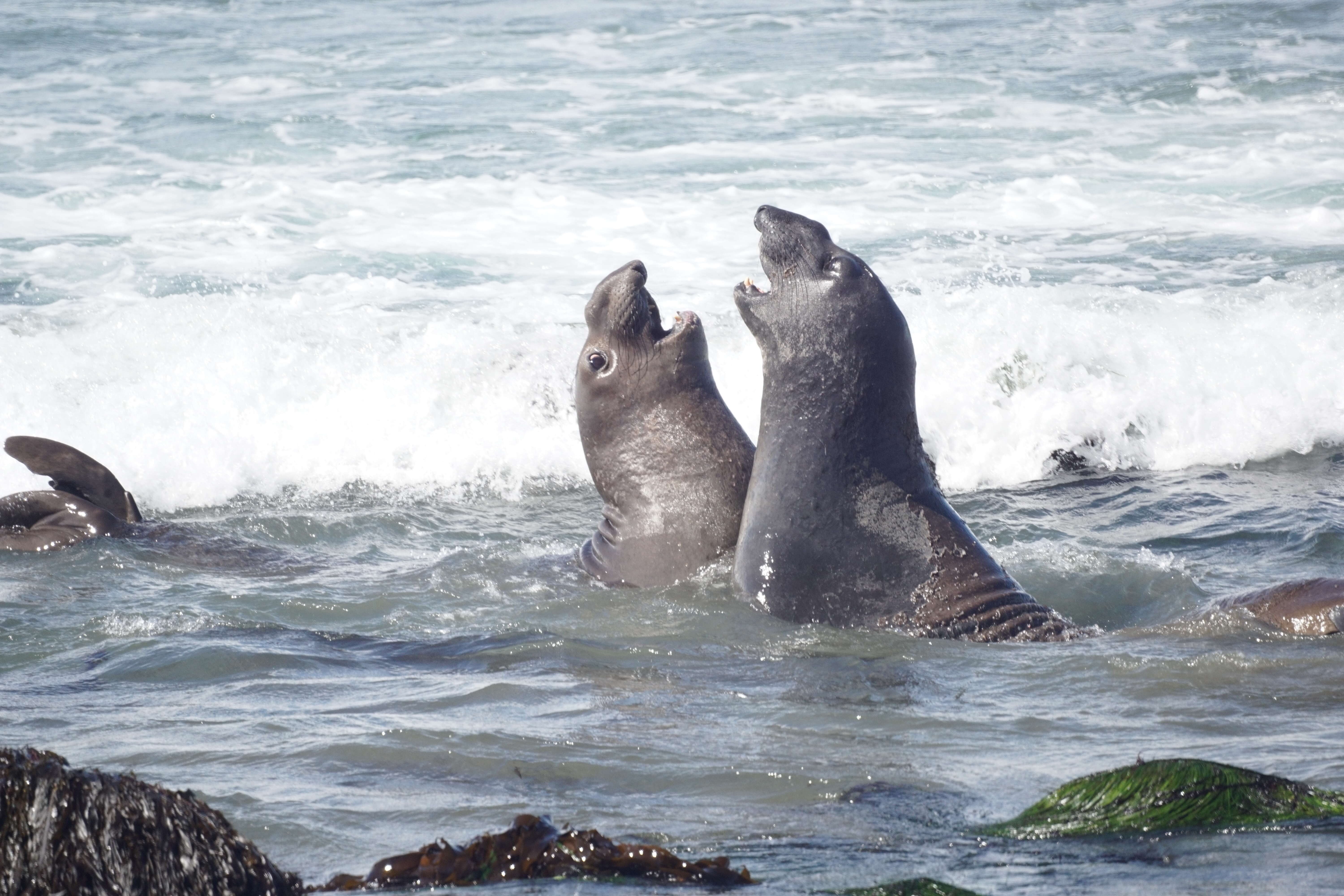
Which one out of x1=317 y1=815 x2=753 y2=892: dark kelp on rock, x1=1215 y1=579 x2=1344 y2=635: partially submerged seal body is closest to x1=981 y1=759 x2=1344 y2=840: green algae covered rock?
x1=317 y1=815 x2=753 y2=892: dark kelp on rock

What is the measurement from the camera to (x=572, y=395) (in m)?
11.3

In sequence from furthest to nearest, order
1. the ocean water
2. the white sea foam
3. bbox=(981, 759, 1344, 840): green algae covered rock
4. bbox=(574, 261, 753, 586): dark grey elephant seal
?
the white sea foam
bbox=(574, 261, 753, 586): dark grey elephant seal
the ocean water
bbox=(981, 759, 1344, 840): green algae covered rock

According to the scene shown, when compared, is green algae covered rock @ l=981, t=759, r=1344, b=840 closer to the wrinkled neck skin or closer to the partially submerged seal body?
the partially submerged seal body

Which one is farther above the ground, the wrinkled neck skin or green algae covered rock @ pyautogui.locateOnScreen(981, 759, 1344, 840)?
the wrinkled neck skin

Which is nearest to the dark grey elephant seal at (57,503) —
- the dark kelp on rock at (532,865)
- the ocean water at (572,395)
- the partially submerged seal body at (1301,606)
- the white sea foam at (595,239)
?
the ocean water at (572,395)

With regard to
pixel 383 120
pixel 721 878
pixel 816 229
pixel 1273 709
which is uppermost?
pixel 383 120

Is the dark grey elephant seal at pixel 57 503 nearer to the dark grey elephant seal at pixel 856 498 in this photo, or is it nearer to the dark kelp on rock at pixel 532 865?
the dark grey elephant seal at pixel 856 498

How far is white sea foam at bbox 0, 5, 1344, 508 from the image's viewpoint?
10547 mm

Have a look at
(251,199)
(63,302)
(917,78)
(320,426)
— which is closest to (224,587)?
(320,426)

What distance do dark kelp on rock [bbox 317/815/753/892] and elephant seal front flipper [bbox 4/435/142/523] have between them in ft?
17.3

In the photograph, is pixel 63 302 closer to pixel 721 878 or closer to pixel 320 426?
pixel 320 426

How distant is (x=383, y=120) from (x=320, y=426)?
35.0 feet

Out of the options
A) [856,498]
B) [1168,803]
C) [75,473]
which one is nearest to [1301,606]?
[856,498]

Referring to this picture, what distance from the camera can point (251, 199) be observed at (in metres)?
17.2
